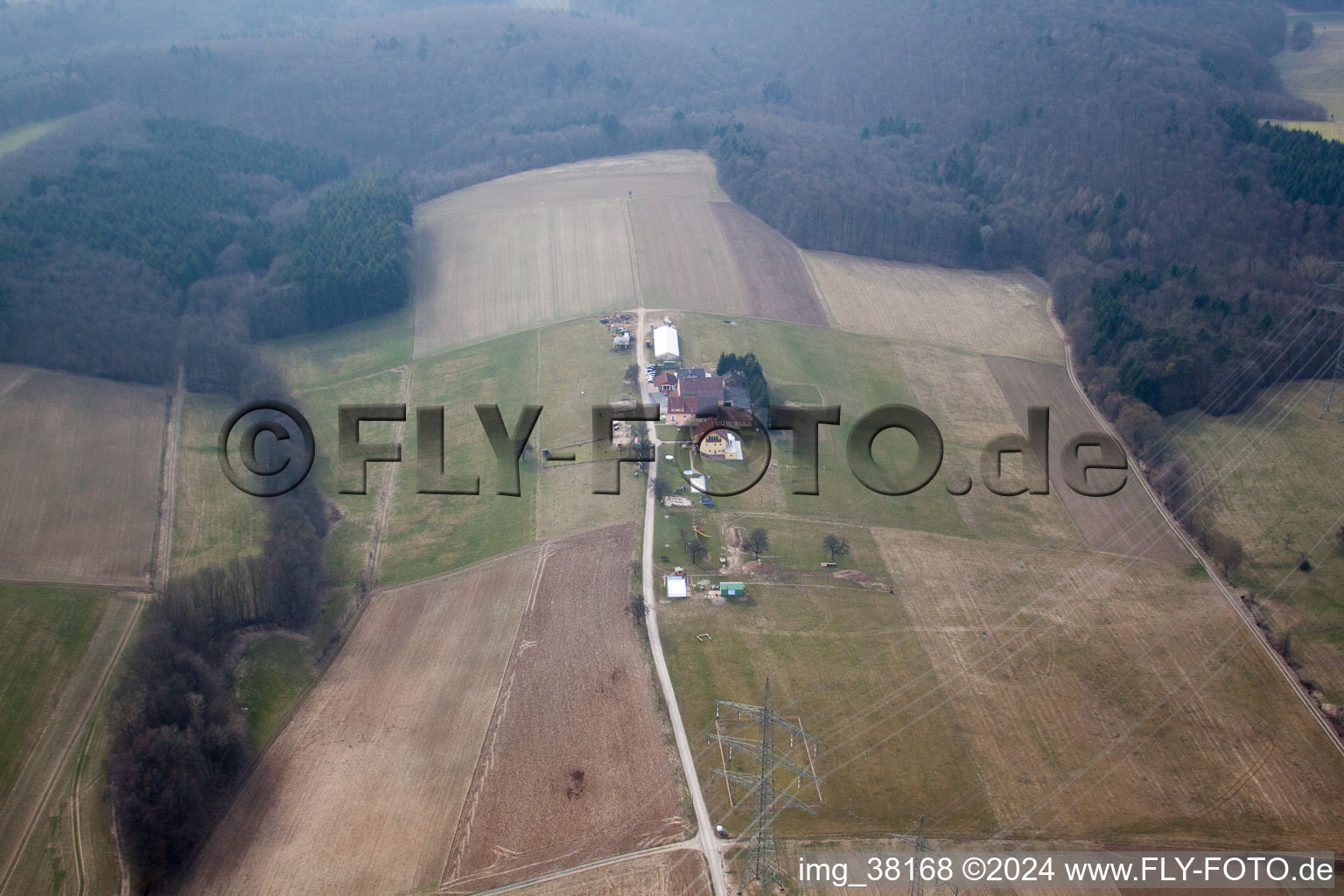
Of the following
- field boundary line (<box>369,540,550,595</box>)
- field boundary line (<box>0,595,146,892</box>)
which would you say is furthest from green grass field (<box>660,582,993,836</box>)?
field boundary line (<box>0,595,146,892</box>)

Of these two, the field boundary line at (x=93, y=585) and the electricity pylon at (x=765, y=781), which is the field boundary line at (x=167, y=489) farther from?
the electricity pylon at (x=765, y=781)

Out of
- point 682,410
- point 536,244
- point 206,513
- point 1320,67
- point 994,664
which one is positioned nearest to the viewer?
point 994,664

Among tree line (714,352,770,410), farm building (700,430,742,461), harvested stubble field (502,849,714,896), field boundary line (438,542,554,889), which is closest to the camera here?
harvested stubble field (502,849,714,896)

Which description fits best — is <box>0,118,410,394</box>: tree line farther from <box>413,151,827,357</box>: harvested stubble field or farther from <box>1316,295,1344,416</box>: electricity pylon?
<box>1316,295,1344,416</box>: electricity pylon

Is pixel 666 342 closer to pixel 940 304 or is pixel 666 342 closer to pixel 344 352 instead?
pixel 940 304

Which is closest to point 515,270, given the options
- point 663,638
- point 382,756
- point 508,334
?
point 508,334

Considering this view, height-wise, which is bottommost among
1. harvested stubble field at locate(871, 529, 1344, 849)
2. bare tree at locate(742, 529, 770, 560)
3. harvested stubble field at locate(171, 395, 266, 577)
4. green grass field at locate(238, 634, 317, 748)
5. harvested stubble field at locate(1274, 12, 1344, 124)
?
harvested stubble field at locate(871, 529, 1344, 849)

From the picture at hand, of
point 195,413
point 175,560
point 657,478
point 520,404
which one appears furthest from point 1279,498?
point 195,413
